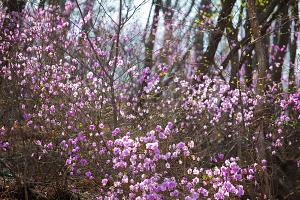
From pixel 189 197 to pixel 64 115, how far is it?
2713 millimetres

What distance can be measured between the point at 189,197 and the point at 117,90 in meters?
3.74

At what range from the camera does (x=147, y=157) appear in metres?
4.97

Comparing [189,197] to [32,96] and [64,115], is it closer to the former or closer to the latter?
[64,115]

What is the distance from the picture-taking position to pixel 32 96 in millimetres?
6555

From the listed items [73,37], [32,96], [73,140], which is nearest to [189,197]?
[73,140]

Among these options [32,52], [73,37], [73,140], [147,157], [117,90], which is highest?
[73,37]

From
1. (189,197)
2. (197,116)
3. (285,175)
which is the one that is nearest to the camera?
(189,197)

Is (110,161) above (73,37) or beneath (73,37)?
beneath

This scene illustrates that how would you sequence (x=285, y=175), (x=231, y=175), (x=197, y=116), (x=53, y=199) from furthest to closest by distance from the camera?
1. (x=197, y=116)
2. (x=285, y=175)
3. (x=53, y=199)
4. (x=231, y=175)

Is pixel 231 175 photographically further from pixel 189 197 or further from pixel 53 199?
pixel 53 199

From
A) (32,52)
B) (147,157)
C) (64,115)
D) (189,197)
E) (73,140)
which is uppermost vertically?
(32,52)

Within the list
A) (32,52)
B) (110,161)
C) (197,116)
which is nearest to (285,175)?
(197,116)

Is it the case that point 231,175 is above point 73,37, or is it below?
below

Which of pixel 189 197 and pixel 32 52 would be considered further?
pixel 32 52
